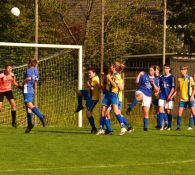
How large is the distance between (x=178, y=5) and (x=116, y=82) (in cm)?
1368

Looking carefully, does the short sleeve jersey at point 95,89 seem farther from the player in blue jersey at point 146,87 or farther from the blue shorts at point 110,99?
the player in blue jersey at point 146,87

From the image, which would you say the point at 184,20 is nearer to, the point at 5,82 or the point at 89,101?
the point at 5,82

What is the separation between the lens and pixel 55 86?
25.1m

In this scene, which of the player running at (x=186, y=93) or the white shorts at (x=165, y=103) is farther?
the player running at (x=186, y=93)

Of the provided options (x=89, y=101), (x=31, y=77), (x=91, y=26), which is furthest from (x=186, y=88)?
(x=91, y=26)

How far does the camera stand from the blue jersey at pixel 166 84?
22.0 meters

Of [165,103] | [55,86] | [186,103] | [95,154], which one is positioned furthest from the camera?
[55,86]

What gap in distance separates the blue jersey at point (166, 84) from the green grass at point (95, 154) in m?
2.55

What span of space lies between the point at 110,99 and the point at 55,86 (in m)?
6.27

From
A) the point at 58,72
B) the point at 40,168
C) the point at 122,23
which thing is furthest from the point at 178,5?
the point at 40,168

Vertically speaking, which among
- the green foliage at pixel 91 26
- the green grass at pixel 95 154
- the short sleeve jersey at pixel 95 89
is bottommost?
the green grass at pixel 95 154

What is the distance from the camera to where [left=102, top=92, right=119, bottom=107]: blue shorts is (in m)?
19.0

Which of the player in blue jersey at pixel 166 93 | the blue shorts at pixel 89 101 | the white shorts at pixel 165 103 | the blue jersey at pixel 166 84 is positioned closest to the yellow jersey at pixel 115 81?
the blue shorts at pixel 89 101

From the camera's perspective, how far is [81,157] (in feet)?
45.2
